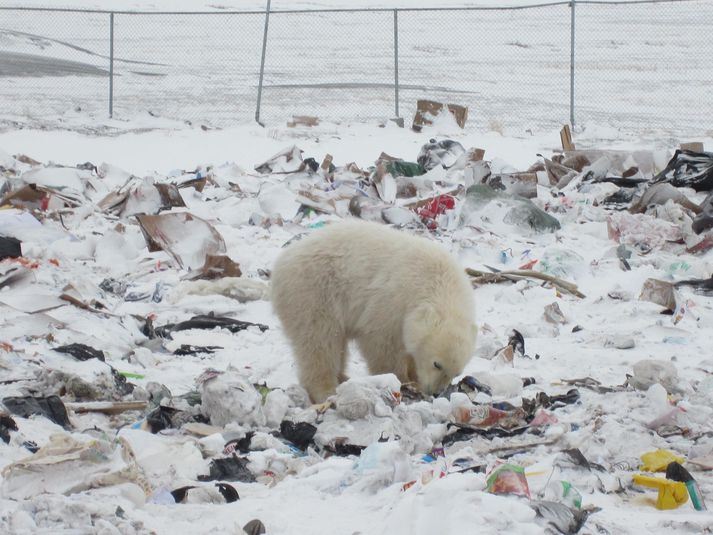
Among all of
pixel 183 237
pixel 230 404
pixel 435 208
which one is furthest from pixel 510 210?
pixel 230 404

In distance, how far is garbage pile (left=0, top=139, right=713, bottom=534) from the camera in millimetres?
4102

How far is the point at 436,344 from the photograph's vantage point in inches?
233

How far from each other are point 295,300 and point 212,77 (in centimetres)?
1996

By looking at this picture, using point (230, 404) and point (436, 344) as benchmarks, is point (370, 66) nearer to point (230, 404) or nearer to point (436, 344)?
point (436, 344)

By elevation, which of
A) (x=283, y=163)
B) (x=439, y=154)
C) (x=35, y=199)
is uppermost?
(x=439, y=154)

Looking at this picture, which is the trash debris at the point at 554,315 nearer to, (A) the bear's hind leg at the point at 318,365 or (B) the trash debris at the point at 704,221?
(A) the bear's hind leg at the point at 318,365

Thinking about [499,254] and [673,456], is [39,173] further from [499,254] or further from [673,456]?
[673,456]

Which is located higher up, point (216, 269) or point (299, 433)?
point (216, 269)

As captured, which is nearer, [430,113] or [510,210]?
[510,210]

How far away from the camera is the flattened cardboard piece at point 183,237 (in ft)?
30.4

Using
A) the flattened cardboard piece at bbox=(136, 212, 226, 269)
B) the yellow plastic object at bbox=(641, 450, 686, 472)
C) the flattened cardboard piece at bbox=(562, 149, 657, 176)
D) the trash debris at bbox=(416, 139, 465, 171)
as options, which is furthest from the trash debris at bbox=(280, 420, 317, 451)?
the trash debris at bbox=(416, 139, 465, 171)

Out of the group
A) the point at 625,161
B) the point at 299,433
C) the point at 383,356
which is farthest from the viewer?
the point at 625,161

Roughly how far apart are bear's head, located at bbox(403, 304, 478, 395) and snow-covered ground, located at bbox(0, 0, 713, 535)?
0.98 feet

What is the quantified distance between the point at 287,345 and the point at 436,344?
118 cm
